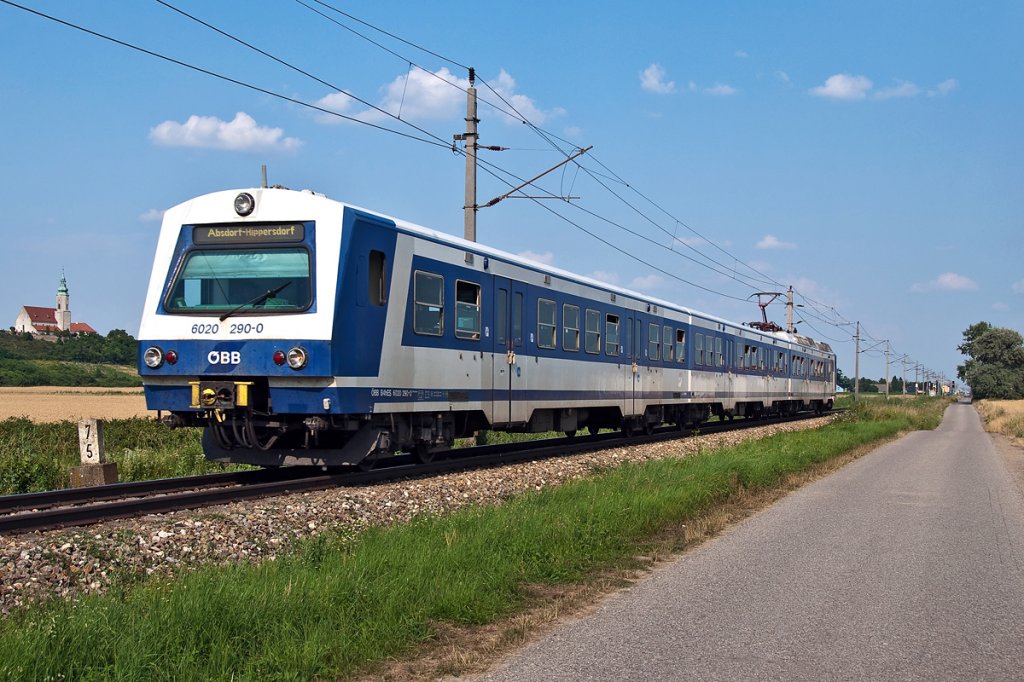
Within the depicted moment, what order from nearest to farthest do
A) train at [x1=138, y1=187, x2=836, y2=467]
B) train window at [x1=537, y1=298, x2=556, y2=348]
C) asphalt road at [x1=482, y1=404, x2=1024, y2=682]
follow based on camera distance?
asphalt road at [x1=482, y1=404, x2=1024, y2=682]
train at [x1=138, y1=187, x2=836, y2=467]
train window at [x1=537, y1=298, x2=556, y2=348]

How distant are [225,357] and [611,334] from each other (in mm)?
10628

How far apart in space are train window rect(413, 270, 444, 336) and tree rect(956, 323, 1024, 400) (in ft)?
415

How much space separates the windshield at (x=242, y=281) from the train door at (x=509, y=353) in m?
4.39

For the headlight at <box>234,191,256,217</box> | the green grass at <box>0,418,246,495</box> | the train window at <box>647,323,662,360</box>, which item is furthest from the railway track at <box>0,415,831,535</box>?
the train window at <box>647,323,662,360</box>

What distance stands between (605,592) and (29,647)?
4.00 meters

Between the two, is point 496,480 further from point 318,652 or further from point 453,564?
point 318,652

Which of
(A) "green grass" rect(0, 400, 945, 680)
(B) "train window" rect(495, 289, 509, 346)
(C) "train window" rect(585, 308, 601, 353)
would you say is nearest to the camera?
(A) "green grass" rect(0, 400, 945, 680)

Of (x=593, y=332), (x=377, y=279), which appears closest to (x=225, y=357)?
(x=377, y=279)

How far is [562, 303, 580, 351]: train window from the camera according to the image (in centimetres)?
1816

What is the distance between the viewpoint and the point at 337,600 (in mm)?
5953

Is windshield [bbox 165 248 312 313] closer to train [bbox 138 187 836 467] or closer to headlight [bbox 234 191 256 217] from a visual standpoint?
train [bbox 138 187 836 467]

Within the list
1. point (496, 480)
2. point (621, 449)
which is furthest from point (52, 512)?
point (621, 449)

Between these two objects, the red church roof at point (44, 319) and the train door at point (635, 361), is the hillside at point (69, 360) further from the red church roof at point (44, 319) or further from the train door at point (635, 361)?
the red church roof at point (44, 319)

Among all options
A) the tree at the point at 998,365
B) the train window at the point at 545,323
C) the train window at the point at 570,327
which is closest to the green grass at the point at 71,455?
the train window at the point at 545,323
